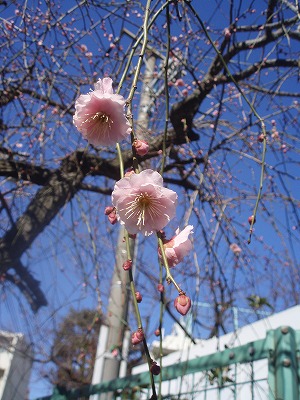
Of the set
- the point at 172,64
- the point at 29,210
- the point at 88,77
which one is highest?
the point at 172,64

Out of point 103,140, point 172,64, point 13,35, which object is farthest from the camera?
point 172,64

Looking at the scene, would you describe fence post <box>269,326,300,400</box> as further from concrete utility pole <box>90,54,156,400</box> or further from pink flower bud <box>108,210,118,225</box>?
concrete utility pole <box>90,54,156,400</box>

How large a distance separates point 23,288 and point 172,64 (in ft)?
6.53

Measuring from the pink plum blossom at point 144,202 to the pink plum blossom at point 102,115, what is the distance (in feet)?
0.48

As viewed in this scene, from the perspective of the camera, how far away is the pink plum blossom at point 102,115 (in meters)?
0.89

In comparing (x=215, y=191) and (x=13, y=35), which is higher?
(x=13, y=35)

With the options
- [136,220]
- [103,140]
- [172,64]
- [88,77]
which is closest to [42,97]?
[88,77]

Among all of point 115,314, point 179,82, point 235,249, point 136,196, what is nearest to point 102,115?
point 136,196

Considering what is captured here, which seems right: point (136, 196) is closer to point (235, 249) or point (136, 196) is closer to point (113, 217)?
point (113, 217)

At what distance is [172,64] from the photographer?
305 cm

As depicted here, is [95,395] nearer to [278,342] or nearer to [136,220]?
[278,342]

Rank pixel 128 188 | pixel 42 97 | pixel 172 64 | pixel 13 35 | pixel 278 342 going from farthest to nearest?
1. pixel 172 64
2. pixel 42 97
3. pixel 13 35
4. pixel 278 342
5. pixel 128 188

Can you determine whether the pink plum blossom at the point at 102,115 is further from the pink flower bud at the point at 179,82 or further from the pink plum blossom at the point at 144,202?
the pink flower bud at the point at 179,82

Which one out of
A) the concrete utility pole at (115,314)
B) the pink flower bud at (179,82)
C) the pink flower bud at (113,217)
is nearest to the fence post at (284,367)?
the pink flower bud at (113,217)
